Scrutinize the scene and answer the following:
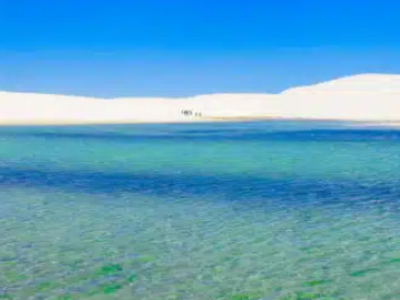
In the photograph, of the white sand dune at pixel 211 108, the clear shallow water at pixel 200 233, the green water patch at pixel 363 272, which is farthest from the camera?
the white sand dune at pixel 211 108

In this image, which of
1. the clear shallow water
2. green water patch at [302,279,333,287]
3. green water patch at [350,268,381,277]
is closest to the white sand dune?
the clear shallow water

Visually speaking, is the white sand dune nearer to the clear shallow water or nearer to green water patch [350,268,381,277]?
the clear shallow water

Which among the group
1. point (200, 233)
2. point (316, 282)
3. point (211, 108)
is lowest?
point (316, 282)

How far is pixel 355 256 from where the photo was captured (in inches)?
409

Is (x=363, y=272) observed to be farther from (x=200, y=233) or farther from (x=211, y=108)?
(x=211, y=108)

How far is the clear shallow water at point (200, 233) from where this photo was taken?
8.96 metres

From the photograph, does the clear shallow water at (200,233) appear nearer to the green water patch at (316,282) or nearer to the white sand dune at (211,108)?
the green water patch at (316,282)

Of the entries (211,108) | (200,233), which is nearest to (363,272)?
(200,233)

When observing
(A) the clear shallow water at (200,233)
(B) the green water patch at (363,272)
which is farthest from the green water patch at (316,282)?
(B) the green water patch at (363,272)

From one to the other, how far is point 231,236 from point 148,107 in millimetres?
96532

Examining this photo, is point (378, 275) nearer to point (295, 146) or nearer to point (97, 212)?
point (97, 212)

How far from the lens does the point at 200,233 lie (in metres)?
12.0

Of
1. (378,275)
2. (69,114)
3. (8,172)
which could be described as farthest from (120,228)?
(69,114)

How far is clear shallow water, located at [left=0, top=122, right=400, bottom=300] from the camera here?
8961mm
